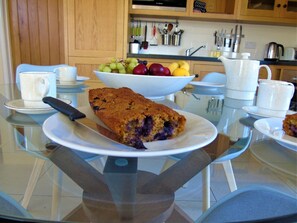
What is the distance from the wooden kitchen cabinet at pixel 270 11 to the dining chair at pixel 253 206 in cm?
305

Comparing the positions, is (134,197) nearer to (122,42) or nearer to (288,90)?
(288,90)

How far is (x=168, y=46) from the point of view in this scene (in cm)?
328

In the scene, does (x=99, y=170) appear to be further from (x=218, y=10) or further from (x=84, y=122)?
(x=218, y=10)

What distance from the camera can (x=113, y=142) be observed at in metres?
0.44

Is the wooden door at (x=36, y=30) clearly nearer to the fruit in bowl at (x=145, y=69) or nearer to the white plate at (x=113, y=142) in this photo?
the fruit in bowl at (x=145, y=69)

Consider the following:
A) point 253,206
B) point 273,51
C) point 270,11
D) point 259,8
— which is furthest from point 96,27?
point 253,206

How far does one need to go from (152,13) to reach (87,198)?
2.81m

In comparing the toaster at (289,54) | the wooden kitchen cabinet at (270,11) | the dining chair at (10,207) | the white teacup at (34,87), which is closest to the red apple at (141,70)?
the white teacup at (34,87)

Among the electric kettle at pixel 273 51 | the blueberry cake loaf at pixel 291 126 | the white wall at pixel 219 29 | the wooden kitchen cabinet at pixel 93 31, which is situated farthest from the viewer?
the white wall at pixel 219 29

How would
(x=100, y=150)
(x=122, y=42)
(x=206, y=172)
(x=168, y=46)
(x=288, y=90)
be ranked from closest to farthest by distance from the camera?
(x=100, y=150) → (x=206, y=172) → (x=288, y=90) → (x=122, y=42) → (x=168, y=46)

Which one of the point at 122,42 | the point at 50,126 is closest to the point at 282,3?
the point at 122,42

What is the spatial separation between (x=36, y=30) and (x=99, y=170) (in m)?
3.30

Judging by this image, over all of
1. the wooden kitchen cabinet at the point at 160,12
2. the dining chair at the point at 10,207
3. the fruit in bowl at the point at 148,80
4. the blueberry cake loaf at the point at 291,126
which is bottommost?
the dining chair at the point at 10,207

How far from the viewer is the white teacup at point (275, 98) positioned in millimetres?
750
